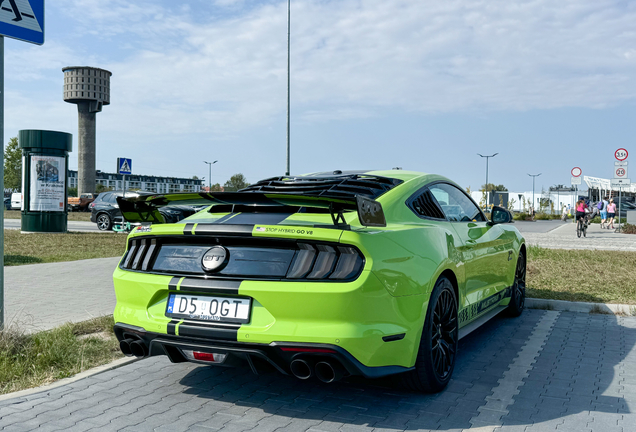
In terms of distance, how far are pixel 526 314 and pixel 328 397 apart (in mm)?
3782

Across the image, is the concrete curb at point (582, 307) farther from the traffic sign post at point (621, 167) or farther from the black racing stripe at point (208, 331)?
the traffic sign post at point (621, 167)

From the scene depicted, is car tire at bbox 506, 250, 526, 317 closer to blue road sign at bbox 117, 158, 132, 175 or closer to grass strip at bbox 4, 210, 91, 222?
blue road sign at bbox 117, 158, 132, 175

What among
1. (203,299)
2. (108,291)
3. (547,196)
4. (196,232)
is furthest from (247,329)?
(547,196)

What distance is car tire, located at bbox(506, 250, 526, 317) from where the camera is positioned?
6418mm

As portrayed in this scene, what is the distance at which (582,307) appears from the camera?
6.92 meters

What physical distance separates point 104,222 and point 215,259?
20482 mm

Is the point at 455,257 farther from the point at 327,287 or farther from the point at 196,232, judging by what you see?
the point at 196,232

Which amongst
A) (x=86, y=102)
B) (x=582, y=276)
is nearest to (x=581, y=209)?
(x=582, y=276)

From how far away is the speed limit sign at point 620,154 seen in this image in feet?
73.3

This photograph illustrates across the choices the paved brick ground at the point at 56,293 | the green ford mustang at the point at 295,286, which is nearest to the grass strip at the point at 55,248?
the paved brick ground at the point at 56,293

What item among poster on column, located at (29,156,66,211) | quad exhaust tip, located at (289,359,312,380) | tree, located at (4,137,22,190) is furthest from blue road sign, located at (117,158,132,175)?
tree, located at (4,137,22,190)

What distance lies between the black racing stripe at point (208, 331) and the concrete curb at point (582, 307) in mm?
4985

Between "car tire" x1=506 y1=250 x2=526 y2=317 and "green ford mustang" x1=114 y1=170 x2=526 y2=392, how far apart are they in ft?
8.22

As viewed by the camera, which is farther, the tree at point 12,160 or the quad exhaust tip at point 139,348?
the tree at point 12,160
